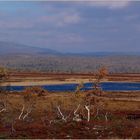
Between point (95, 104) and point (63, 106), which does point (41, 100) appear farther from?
point (95, 104)

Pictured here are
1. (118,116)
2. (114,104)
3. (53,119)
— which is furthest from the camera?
(114,104)

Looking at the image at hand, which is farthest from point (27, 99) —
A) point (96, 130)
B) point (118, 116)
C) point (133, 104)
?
point (133, 104)

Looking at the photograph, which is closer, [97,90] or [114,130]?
[114,130]

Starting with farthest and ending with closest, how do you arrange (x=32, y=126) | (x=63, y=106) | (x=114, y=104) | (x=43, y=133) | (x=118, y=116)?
(x=114, y=104) → (x=63, y=106) → (x=118, y=116) → (x=32, y=126) → (x=43, y=133)

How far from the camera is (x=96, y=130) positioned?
3469 centimetres

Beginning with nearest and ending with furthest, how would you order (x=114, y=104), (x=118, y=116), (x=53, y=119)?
1. (x=53, y=119)
2. (x=118, y=116)
3. (x=114, y=104)

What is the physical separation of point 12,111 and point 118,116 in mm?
11186

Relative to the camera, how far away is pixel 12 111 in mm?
47031

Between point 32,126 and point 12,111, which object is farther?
point 12,111

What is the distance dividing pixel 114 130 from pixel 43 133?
18.8 ft

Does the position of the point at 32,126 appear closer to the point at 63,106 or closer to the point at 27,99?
the point at 27,99

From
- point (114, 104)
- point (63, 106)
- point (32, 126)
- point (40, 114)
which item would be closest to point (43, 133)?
point (32, 126)

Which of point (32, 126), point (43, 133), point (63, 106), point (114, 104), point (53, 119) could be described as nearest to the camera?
point (43, 133)

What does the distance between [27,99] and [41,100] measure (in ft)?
48.5
